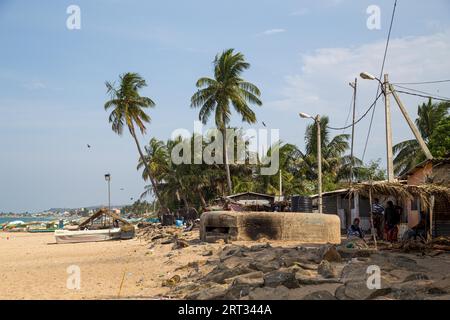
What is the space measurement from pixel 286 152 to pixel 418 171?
76.6 ft

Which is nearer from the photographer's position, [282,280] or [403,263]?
[282,280]

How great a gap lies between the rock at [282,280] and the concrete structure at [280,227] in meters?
8.37

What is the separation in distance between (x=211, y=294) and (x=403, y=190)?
705 centimetres

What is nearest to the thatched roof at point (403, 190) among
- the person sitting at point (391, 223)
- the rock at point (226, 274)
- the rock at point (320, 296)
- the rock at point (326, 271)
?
the person sitting at point (391, 223)

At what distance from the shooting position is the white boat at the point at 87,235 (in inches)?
1133

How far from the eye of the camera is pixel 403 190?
43.5 feet

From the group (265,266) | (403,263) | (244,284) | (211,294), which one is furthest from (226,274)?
(403,263)

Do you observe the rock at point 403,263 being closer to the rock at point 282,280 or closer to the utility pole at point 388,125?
the rock at point 282,280

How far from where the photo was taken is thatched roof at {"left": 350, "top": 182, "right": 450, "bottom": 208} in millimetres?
13197

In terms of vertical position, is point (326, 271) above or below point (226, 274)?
above

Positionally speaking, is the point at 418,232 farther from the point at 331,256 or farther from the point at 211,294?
the point at 211,294

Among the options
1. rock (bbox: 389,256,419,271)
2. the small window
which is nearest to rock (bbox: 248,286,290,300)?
rock (bbox: 389,256,419,271)
